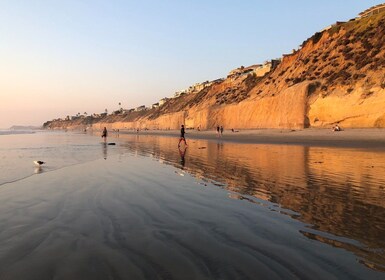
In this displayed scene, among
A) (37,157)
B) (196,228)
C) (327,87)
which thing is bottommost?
(37,157)

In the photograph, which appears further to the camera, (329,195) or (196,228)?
(329,195)

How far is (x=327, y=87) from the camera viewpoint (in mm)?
44250

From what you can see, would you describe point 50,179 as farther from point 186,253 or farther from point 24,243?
point 186,253

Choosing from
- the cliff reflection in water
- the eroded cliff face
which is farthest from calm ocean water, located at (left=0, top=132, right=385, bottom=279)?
the eroded cliff face

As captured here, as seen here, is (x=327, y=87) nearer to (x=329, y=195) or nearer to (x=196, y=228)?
(x=329, y=195)

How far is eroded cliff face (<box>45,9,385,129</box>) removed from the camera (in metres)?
36.7

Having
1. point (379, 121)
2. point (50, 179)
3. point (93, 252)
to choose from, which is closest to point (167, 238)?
point (93, 252)

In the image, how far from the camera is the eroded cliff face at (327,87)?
36719 mm

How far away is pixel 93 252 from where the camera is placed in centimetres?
441

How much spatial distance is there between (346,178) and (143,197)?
23.6 ft

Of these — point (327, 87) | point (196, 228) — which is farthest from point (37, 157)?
point (327, 87)

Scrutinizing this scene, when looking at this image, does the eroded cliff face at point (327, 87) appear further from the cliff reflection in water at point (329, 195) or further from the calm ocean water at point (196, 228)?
the calm ocean water at point (196, 228)

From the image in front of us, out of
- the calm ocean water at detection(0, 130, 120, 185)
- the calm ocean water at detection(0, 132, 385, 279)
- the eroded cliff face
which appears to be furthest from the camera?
the eroded cliff face

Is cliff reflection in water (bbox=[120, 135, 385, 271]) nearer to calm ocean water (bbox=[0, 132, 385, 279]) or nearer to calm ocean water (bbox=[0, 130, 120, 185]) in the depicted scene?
calm ocean water (bbox=[0, 132, 385, 279])
